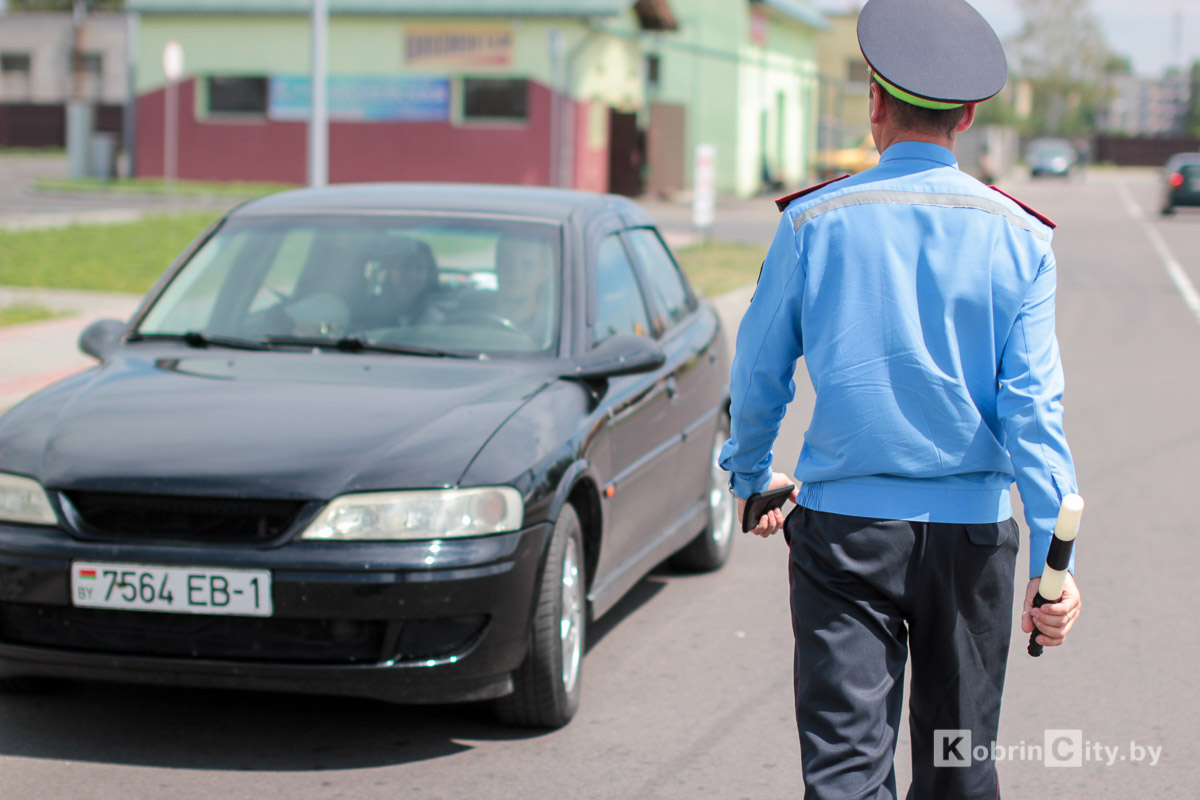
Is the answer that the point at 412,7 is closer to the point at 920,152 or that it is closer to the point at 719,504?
the point at 719,504

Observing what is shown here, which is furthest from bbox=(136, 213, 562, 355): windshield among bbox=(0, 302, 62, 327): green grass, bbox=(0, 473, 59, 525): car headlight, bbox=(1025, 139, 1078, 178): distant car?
bbox=(1025, 139, 1078, 178): distant car

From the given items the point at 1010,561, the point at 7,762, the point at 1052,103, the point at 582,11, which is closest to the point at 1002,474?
the point at 1010,561

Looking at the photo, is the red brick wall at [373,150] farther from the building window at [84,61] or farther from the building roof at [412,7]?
the building window at [84,61]

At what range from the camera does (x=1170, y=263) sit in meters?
24.1

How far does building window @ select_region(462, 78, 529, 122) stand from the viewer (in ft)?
106

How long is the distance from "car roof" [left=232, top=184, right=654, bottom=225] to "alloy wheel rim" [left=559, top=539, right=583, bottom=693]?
1.43 meters

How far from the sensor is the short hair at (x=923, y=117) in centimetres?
264

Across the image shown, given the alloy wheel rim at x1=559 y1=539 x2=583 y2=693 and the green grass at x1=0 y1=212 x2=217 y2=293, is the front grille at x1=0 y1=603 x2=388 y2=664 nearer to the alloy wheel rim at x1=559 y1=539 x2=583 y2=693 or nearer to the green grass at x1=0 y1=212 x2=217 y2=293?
the alloy wheel rim at x1=559 y1=539 x2=583 y2=693

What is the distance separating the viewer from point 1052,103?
363ft

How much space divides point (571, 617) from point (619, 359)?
0.86 m

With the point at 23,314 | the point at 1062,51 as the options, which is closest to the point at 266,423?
the point at 23,314

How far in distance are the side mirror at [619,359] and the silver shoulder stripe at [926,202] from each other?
2.17 metres

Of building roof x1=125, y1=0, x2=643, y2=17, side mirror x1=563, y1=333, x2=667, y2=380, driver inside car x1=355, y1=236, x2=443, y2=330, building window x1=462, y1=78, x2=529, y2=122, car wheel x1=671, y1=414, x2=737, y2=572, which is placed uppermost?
building roof x1=125, y1=0, x2=643, y2=17

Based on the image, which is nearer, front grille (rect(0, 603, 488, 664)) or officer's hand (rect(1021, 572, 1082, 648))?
officer's hand (rect(1021, 572, 1082, 648))
